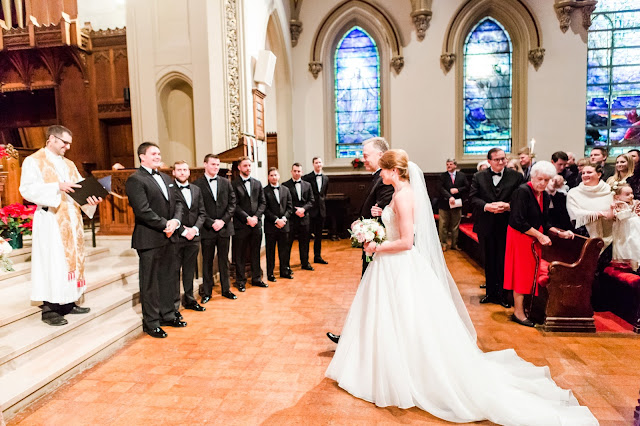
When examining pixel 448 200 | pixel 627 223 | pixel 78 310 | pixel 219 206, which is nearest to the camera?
pixel 78 310

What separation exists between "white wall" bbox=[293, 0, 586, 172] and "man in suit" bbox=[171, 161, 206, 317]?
6.06 m

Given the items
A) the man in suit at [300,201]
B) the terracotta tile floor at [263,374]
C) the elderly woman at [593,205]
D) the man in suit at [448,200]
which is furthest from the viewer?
the man in suit at [448,200]

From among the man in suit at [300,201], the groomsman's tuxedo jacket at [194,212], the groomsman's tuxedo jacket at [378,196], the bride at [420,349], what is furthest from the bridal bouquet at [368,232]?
the man in suit at [300,201]

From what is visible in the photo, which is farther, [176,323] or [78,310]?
[176,323]

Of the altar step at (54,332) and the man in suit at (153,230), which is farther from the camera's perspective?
the man in suit at (153,230)

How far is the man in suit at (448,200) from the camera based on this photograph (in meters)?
8.13

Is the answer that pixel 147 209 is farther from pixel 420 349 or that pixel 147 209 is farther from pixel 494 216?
pixel 494 216

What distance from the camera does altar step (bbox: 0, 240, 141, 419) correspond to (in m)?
3.05

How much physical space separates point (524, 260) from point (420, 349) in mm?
2090

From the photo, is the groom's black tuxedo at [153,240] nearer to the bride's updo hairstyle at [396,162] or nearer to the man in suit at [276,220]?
the man in suit at [276,220]

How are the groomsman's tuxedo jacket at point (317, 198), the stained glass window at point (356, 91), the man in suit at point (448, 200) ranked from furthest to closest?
1. the stained glass window at point (356, 91)
2. the man in suit at point (448, 200)
3. the groomsman's tuxedo jacket at point (317, 198)

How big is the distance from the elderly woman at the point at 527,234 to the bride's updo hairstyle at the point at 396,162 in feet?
5.93

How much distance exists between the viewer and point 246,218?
571cm

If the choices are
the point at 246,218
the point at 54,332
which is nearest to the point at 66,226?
the point at 54,332
